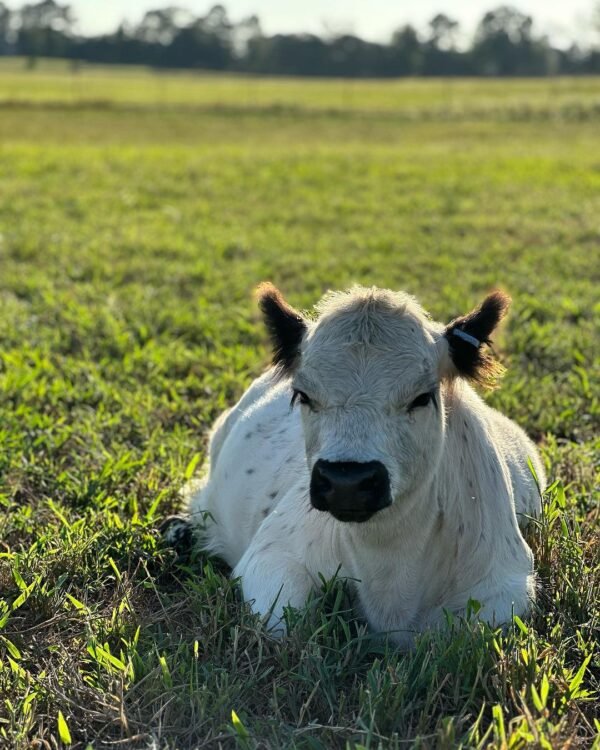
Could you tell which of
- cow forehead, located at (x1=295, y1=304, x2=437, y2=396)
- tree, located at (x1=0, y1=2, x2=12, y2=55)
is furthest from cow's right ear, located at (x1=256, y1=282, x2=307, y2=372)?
tree, located at (x1=0, y1=2, x2=12, y2=55)

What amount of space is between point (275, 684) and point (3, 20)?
14552 centimetres

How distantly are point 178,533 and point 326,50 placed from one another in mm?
113680

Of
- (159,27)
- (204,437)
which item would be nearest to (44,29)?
(159,27)

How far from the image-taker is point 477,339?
12.0 feet

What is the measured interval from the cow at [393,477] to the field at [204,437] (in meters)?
→ 0.16

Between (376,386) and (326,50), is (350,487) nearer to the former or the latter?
(376,386)

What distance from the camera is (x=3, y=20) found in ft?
435

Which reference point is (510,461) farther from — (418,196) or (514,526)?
(418,196)

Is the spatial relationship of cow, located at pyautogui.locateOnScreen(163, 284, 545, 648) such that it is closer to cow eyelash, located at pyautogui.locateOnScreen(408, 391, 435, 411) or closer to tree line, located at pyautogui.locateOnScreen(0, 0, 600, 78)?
cow eyelash, located at pyautogui.locateOnScreen(408, 391, 435, 411)

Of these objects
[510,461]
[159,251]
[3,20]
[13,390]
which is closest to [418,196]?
[159,251]

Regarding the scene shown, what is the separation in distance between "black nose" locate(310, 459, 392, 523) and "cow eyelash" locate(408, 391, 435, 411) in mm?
354

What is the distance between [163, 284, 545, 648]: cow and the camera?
11.0 feet

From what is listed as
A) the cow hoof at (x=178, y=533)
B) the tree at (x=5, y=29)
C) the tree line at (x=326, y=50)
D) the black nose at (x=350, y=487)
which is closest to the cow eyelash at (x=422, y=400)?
the black nose at (x=350, y=487)

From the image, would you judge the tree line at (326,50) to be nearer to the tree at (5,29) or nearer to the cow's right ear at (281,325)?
the tree at (5,29)
